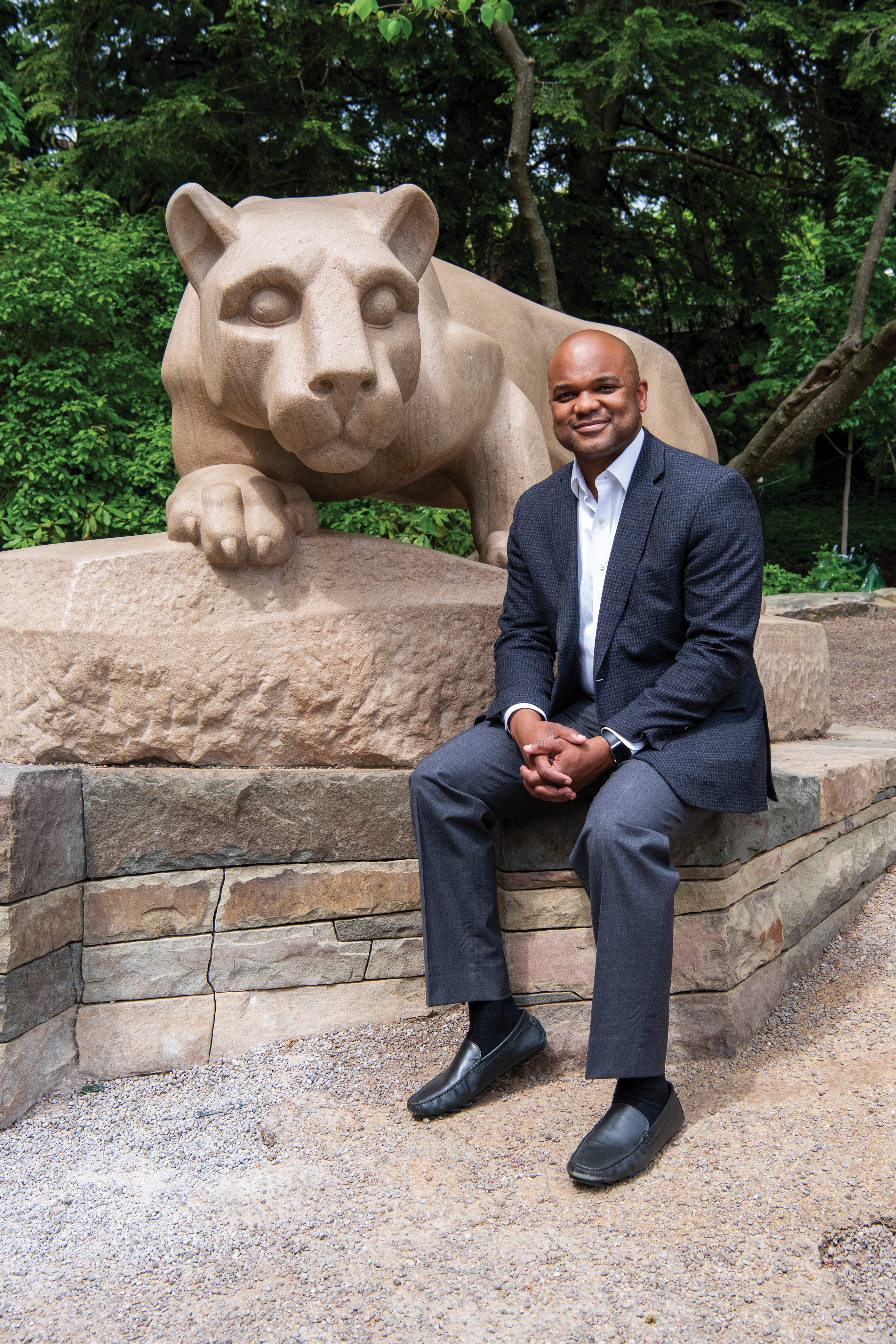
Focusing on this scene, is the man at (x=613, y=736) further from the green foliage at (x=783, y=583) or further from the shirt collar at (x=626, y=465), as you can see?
the green foliage at (x=783, y=583)

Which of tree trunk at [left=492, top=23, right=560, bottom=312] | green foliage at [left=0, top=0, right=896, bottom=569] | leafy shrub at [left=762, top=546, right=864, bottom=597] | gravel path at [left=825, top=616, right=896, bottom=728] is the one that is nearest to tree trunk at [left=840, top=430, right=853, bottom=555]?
leafy shrub at [left=762, top=546, right=864, bottom=597]

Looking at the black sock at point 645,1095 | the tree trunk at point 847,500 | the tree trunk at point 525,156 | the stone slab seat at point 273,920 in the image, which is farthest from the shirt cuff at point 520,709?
the tree trunk at point 847,500

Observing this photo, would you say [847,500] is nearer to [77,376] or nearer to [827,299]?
[827,299]

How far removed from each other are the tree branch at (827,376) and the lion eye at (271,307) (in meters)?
6.60

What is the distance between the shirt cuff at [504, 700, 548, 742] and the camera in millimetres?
2297

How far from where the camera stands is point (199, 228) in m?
2.47

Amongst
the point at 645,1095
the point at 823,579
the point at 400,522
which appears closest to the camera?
the point at 645,1095

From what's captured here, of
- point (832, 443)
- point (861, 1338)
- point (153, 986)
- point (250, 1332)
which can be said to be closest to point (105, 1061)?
point (153, 986)

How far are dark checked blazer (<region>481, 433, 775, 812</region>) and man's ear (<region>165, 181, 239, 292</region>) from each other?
36.5 inches

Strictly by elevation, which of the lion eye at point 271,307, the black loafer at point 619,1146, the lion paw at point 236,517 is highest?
the lion eye at point 271,307

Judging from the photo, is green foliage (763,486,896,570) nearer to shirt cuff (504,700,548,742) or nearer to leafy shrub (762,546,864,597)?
leafy shrub (762,546,864,597)

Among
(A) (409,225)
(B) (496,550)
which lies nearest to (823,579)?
(B) (496,550)

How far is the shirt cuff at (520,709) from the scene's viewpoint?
2.30 m

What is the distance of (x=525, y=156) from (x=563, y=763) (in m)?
7.23
